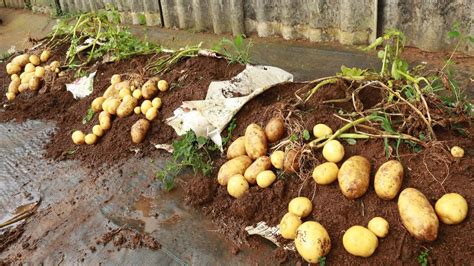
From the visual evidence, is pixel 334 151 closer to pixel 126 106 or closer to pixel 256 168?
pixel 256 168

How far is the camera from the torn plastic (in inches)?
129

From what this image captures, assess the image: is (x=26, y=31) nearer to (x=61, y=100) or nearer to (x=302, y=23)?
(x=61, y=100)

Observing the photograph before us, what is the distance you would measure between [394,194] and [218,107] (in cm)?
156

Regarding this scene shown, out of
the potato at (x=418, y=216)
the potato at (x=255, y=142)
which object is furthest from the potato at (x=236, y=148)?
the potato at (x=418, y=216)

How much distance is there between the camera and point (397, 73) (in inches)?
114

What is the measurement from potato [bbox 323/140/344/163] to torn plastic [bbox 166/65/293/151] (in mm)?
939

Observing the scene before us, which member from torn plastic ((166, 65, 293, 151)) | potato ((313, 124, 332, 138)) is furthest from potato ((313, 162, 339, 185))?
torn plastic ((166, 65, 293, 151))

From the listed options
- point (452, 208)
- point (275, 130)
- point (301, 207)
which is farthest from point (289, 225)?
point (452, 208)

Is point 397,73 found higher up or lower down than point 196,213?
higher up

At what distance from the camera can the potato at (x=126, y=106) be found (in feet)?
12.4

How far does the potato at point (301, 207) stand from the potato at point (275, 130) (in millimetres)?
558

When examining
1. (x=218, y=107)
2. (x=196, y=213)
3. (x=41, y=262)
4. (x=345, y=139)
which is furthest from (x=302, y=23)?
(x=41, y=262)

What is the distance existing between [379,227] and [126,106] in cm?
250

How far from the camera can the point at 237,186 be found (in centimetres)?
274
